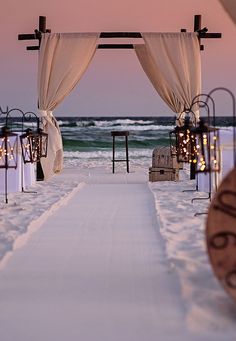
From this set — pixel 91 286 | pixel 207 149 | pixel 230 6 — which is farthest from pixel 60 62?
pixel 91 286

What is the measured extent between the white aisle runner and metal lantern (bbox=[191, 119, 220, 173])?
0.71 metres

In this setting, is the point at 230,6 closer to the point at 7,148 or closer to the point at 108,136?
the point at 7,148

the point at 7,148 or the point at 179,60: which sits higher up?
the point at 179,60

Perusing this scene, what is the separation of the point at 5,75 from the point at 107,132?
8.79 m

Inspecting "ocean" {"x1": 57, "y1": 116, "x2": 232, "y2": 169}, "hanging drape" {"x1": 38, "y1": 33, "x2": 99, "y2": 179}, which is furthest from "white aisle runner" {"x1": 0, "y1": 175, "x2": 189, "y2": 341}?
"ocean" {"x1": 57, "y1": 116, "x2": 232, "y2": 169}

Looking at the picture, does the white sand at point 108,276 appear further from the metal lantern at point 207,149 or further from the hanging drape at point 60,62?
the hanging drape at point 60,62

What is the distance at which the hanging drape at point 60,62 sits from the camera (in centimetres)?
857

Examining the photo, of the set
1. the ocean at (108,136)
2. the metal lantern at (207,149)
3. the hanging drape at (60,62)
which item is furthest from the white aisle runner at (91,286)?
the ocean at (108,136)

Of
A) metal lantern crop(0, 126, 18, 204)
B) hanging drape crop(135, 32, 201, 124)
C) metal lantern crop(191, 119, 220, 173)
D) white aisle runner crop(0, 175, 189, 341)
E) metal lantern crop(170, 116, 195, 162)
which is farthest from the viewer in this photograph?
hanging drape crop(135, 32, 201, 124)

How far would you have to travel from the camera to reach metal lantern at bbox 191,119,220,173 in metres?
4.95

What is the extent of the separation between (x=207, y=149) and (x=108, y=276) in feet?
9.92

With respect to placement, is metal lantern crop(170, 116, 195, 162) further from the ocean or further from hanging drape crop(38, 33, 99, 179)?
the ocean

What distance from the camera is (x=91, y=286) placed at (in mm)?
2982

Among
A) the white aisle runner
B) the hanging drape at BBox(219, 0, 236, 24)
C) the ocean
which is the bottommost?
the white aisle runner
